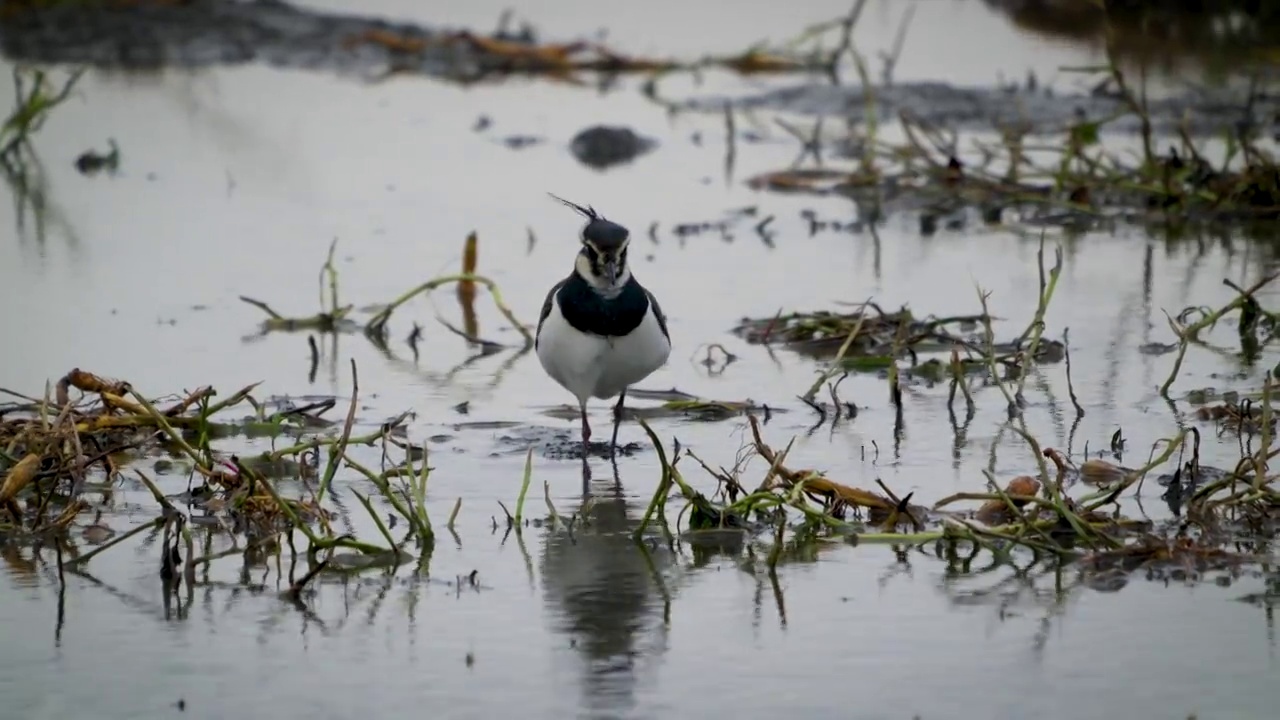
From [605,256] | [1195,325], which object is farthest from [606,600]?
[1195,325]

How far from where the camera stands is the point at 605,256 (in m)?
6.12

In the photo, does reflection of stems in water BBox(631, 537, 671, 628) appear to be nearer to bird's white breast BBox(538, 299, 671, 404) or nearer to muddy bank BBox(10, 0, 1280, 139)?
bird's white breast BBox(538, 299, 671, 404)

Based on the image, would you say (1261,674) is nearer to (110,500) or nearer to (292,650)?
(292,650)

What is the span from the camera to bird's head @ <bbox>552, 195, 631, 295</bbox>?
6.12m

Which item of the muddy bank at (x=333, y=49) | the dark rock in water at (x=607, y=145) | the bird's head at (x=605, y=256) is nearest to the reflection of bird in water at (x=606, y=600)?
the bird's head at (x=605, y=256)

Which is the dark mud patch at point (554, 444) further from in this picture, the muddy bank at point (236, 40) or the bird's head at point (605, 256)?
the muddy bank at point (236, 40)

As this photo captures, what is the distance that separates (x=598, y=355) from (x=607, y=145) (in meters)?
6.39

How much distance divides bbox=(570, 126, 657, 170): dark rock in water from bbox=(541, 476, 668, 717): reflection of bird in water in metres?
6.99

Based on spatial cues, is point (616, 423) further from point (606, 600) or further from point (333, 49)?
point (333, 49)

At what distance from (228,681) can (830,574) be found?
1.41 metres

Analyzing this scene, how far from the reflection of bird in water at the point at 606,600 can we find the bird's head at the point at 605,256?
0.86 meters

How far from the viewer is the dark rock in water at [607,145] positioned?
12.4 metres

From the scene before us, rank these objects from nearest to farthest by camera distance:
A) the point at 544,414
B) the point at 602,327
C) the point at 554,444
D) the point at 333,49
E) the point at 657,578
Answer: the point at 657,578
the point at 602,327
the point at 554,444
the point at 544,414
the point at 333,49

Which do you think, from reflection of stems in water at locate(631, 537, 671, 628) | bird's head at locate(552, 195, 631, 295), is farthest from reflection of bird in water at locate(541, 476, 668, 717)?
bird's head at locate(552, 195, 631, 295)
